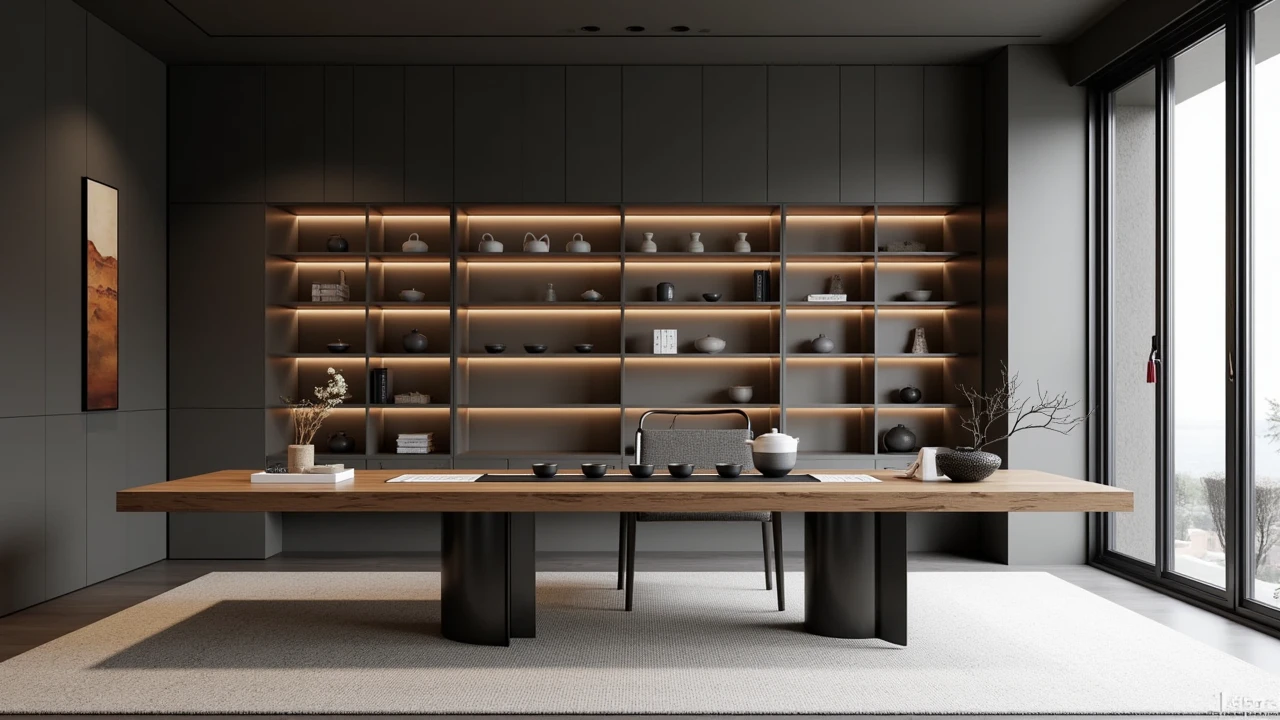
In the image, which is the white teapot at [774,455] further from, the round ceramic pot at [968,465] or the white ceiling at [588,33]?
the white ceiling at [588,33]

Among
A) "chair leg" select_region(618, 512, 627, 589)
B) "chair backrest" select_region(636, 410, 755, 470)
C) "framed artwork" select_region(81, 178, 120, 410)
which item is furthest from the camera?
→ "framed artwork" select_region(81, 178, 120, 410)

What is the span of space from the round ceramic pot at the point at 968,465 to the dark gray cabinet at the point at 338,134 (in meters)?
4.06

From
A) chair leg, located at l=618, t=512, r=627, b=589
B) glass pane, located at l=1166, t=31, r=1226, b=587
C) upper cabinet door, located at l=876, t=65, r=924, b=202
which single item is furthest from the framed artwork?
glass pane, located at l=1166, t=31, r=1226, b=587

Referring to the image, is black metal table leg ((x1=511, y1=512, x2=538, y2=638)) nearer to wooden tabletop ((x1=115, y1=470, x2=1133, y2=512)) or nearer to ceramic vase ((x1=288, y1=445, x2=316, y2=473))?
wooden tabletop ((x1=115, y1=470, x2=1133, y2=512))

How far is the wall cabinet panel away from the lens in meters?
5.93

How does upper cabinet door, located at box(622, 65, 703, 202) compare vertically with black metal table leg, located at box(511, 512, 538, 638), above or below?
above

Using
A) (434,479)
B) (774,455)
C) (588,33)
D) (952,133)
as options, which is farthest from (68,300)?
(952,133)

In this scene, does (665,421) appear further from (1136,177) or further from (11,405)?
(11,405)

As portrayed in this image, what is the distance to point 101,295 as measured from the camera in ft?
16.7

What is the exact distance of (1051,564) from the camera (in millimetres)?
5598

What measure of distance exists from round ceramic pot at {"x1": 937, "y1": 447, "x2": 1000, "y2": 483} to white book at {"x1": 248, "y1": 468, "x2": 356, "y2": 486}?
2.30m

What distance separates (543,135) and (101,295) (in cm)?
268

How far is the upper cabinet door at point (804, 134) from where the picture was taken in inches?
236

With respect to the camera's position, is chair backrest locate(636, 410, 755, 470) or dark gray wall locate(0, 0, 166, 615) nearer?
dark gray wall locate(0, 0, 166, 615)
